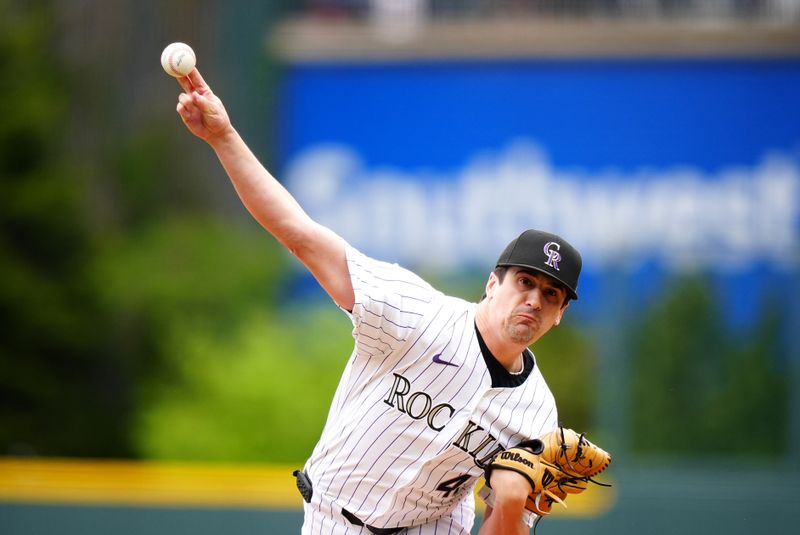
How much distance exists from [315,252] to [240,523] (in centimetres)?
437

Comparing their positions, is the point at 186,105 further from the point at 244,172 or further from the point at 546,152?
the point at 546,152

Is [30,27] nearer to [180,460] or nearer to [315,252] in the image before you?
[180,460]

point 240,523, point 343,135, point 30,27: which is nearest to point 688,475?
point 240,523

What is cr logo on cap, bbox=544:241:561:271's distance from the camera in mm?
3594

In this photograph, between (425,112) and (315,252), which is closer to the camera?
(315,252)

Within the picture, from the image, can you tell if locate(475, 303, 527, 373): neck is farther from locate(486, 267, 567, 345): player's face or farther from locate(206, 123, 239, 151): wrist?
locate(206, 123, 239, 151): wrist

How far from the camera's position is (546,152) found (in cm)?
1450

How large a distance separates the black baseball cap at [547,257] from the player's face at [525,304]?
4 cm

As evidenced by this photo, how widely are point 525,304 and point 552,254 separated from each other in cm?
18

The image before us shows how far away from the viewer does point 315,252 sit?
3336 mm

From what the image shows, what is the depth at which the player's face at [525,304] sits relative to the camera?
3584 mm

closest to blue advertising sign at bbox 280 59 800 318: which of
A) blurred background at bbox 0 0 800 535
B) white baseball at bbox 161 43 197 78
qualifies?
blurred background at bbox 0 0 800 535

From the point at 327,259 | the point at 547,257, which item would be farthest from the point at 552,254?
the point at 327,259

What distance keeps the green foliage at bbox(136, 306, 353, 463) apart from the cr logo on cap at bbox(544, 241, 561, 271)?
679cm
